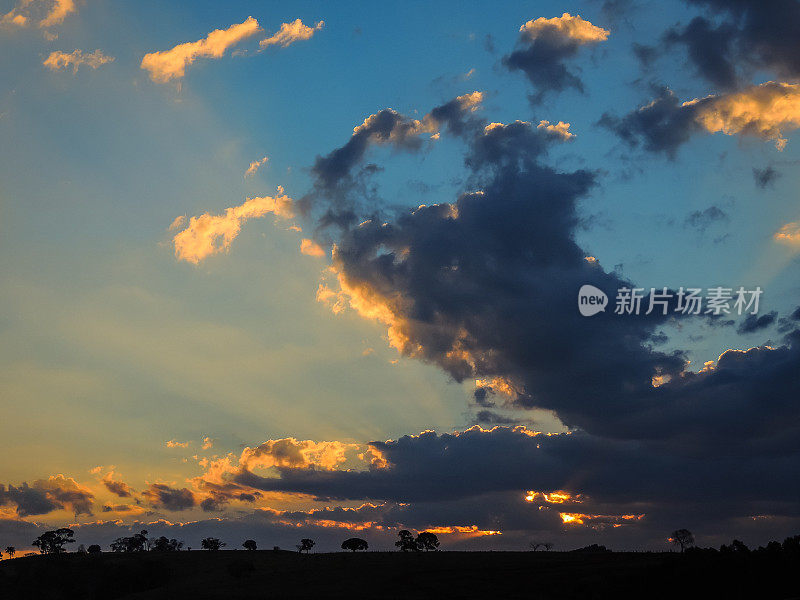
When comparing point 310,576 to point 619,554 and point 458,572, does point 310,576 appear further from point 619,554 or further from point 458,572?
point 619,554

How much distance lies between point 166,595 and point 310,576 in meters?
36.1

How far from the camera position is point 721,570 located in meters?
127

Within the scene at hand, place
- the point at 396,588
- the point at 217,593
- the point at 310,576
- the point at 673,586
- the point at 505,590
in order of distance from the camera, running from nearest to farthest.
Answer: the point at 673,586, the point at 505,590, the point at 396,588, the point at 217,593, the point at 310,576

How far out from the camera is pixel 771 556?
421 ft

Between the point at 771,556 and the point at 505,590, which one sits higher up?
the point at 771,556

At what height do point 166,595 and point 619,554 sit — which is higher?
point 619,554

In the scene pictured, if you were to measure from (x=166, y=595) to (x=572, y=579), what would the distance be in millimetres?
100420

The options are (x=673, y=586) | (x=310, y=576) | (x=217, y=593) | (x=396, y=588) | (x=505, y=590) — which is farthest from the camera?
(x=310, y=576)

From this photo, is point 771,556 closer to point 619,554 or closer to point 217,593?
point 619,554

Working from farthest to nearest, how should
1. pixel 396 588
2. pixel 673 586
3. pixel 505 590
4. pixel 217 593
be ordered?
pixel 217 593, pixel 396 588, pixel 505 590, pixel 673 586

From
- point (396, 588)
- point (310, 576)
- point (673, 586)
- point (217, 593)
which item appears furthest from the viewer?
point (310, 576)

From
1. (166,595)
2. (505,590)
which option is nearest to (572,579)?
(505,590)

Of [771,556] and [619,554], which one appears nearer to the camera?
[771,556]

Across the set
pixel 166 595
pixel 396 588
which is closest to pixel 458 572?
pixel 396 588
